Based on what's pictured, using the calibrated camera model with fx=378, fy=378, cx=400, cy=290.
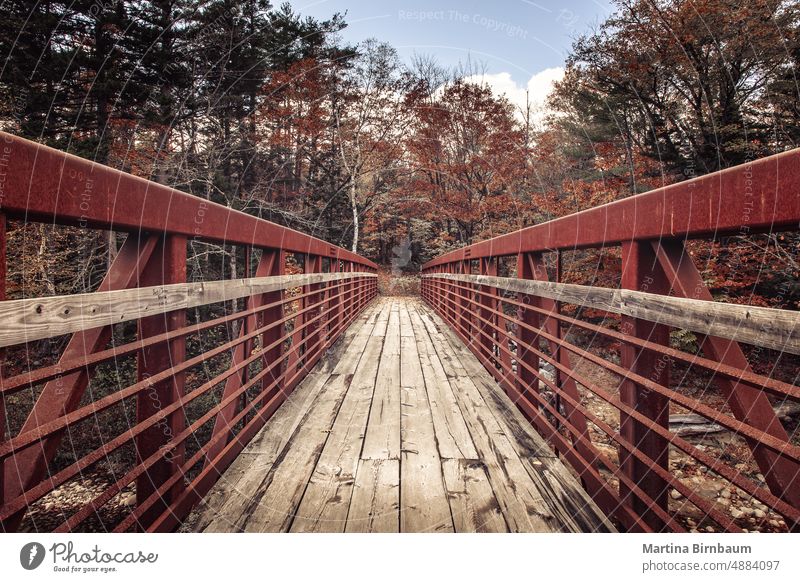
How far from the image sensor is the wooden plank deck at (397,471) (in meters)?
1.45

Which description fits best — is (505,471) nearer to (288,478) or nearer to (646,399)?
(646,399)

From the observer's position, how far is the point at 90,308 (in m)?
1.04

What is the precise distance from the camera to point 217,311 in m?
11.4

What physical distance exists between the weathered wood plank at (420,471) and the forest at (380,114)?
248cm

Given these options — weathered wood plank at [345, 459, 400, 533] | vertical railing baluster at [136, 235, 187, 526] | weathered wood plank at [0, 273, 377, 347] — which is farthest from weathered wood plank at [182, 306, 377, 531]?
weathered wood plank at [0, 273, 377, 347]

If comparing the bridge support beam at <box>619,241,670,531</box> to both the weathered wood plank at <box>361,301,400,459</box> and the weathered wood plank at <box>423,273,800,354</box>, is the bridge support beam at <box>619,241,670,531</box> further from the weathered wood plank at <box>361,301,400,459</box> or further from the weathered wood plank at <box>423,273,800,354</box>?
the weathered wood plank at <box>361,301,400,459</box>

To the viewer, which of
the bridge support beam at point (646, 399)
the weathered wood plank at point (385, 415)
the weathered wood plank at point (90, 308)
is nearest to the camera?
the weathered wood plank at point (90, 308)

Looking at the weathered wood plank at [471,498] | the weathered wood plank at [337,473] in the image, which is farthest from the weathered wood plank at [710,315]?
the weathered wood plank at [337,473]

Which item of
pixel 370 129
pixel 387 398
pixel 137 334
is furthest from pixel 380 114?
pixel 137 334

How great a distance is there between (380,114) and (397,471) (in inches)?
543

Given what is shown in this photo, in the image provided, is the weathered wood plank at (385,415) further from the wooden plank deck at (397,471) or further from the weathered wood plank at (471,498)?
the weathered wood plank at (471,498)

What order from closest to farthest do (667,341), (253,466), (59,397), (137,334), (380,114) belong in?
(59,397) → (667,341) → (137,334) → (253,466) → (380,114)

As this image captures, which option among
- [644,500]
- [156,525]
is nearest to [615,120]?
[644,500]

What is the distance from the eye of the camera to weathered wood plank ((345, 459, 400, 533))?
144 cm
